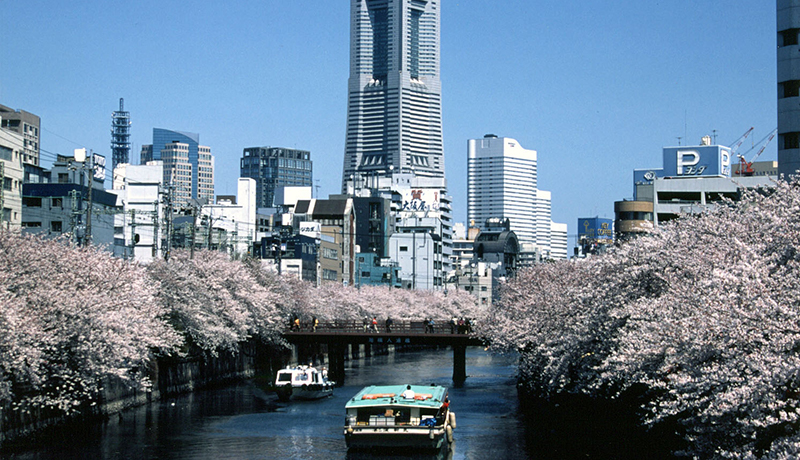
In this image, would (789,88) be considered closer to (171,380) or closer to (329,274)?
(171,380)

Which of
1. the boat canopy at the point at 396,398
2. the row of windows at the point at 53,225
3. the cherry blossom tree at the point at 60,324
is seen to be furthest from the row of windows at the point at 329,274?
the boat canopy at the point at 396,398

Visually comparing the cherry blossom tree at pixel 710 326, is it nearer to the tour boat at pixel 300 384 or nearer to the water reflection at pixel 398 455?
the water reflection at pixel 398 455

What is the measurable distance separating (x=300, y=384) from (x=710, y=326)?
54.1m

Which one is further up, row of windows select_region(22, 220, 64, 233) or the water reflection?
row of windows select_region(22, 220, 64, 233)

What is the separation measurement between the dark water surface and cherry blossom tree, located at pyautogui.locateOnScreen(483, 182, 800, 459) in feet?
22.4

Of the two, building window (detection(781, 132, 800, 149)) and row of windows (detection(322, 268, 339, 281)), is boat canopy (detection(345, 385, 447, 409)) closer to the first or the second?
building window (detection(781, 132, 800, 149))

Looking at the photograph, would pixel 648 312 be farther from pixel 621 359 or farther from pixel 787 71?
pixel 787 71

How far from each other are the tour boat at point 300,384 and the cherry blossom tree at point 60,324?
62.9 ft

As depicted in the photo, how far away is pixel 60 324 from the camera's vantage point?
159 ft

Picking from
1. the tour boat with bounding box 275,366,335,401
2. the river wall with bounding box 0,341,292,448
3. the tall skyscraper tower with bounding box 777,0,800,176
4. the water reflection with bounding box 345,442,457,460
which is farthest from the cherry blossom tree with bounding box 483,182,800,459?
the tour boat with bounding box 275,366,335,401

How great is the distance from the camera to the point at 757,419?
2355 centimetres

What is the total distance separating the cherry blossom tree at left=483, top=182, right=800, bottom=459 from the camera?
23.7m

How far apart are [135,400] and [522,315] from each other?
29.4m

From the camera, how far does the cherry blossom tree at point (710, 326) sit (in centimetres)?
2369
